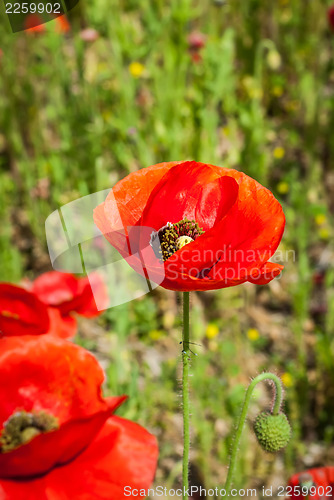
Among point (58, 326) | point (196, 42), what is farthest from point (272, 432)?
point (196, 42)

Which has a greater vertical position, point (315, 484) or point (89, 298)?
point (89, 298)

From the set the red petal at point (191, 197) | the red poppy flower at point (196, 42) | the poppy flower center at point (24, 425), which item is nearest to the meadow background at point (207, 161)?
the red poppy flower at point (196, 42)

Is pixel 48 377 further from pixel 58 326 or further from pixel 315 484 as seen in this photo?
pixel 315 484

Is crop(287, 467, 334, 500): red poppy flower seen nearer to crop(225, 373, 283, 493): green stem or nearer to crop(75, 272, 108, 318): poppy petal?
crop(225, 373, 283, 493): green stem

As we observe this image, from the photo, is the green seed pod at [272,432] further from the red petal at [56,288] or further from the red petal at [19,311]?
the red petal at [56,288]

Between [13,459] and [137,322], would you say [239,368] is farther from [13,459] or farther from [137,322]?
[13,459]

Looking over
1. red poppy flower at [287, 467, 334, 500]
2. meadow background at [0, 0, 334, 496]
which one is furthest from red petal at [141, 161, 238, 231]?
meadow background at [0, 0, 334, 496]
